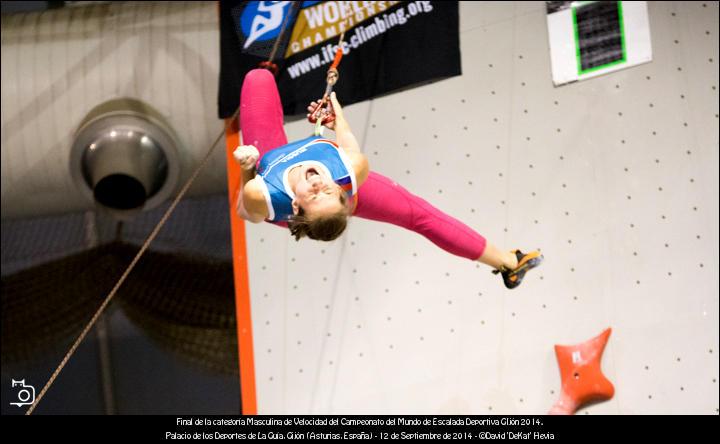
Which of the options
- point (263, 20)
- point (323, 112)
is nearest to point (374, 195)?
point (323, 112)

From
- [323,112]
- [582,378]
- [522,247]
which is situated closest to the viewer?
[323,112]

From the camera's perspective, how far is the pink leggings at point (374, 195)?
242 centimetres

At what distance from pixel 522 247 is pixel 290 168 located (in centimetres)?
136

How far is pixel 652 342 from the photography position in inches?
126

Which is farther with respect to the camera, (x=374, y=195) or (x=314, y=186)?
(x=374, y=195)

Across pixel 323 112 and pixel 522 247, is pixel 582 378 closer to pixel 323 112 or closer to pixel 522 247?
pixel 522 247

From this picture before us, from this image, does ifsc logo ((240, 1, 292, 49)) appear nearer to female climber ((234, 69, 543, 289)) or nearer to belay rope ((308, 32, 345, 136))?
female climber ((234, 69, 543, 289))

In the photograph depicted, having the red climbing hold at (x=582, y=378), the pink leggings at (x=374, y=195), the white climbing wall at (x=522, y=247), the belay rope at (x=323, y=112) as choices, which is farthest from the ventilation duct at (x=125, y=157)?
the red climbing hold at (x=582, y=378)

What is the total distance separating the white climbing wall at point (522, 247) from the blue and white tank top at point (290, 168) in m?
1.17

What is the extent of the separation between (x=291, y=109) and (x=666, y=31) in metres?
1.37

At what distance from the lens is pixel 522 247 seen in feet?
10.9

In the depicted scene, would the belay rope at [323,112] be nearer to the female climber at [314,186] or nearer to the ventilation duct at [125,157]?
the female climber at [314,186]

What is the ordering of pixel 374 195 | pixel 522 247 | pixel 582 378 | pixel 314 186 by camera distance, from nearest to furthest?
pixel 314 186 → pixel 374 195 → pixel 582 378 → pixel 522 247

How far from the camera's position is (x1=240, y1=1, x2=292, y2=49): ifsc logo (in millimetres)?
3412
